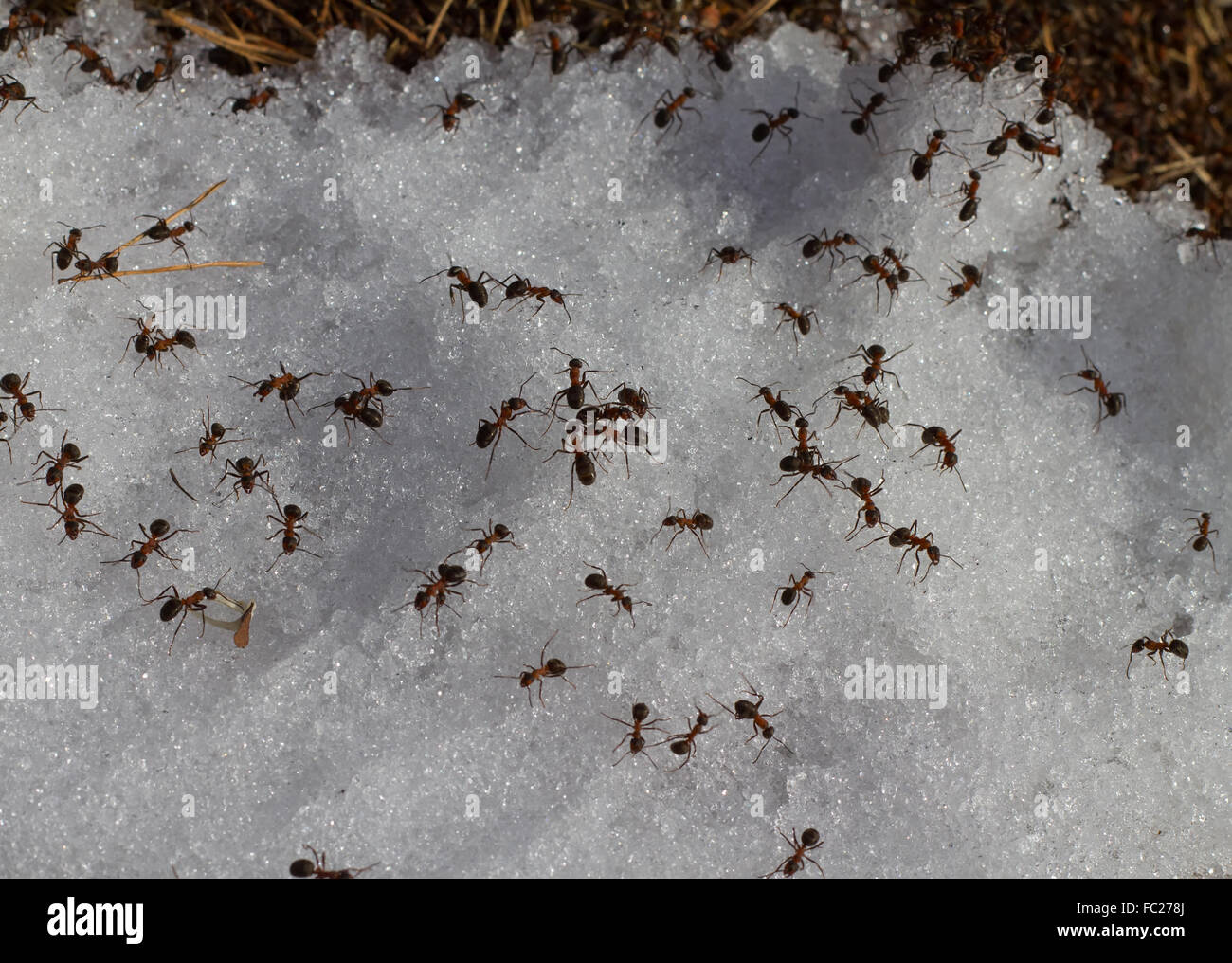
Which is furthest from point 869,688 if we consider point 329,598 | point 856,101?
point 856,101

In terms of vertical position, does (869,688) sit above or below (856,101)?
below

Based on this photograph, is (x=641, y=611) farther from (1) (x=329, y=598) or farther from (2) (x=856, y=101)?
(2) (x=856, y=101)

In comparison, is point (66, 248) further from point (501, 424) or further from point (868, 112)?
point (868, 112)

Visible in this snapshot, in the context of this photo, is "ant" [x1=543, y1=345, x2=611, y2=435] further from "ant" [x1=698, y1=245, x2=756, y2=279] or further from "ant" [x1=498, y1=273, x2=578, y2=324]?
"ant" [x1=698, y1=245, x2=756, y2=279]

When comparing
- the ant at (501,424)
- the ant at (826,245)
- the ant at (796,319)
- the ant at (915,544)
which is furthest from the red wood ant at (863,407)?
the ant at (501,424)

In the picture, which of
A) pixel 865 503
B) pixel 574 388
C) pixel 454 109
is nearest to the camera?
pixel 574 388

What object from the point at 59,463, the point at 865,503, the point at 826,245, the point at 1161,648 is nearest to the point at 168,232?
the point at 59,463

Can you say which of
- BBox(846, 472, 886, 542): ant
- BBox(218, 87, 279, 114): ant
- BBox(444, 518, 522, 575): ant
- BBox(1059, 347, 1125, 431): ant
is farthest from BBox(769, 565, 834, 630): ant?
BBox(218, 87, 279, 114): ant
